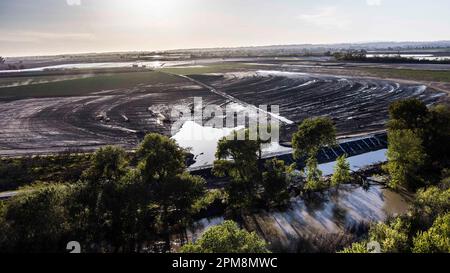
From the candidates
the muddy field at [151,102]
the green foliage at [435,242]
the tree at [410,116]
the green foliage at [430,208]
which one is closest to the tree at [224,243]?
Result: the green foliage at [435,242]

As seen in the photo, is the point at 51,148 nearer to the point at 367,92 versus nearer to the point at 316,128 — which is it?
the point at 316,128

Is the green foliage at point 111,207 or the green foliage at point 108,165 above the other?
the green foliage at point 108,165

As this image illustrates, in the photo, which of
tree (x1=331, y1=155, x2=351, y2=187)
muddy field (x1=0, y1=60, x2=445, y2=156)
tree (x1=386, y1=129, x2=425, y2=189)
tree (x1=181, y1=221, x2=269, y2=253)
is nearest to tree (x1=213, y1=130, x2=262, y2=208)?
tree (x1=331, y1=155, x2=351, y2=187)

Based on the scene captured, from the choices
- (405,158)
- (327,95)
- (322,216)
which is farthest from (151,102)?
(405,158)

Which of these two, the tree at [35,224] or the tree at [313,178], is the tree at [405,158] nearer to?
the tree at [313,178]

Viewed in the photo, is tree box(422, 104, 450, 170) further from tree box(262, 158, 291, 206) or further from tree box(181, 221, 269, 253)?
tree box(181, 221, 269, 253)
